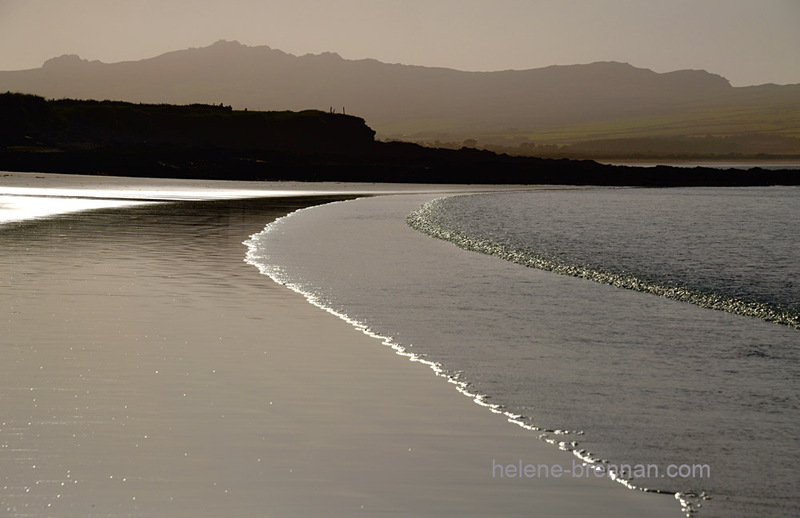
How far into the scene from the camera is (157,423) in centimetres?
848

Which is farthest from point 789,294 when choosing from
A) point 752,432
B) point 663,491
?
point 663,491

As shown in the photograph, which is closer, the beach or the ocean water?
the beach

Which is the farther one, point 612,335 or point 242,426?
point 612,335

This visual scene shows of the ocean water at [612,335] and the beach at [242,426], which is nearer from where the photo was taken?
the beach at [242,426]

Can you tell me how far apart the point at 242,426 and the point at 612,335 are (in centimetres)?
668

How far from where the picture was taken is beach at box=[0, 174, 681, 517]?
6668 mm

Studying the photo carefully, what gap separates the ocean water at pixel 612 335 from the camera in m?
7.86

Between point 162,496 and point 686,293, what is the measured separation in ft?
46.5

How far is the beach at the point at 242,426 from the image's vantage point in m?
6.67

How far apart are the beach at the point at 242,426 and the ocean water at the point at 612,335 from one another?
45 centimetres

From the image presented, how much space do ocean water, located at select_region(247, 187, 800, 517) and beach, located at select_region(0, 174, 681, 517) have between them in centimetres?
45

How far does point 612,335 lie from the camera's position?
13.8 metres

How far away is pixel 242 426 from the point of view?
332 inches

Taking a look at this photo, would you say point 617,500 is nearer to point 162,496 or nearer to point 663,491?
point 663,491
